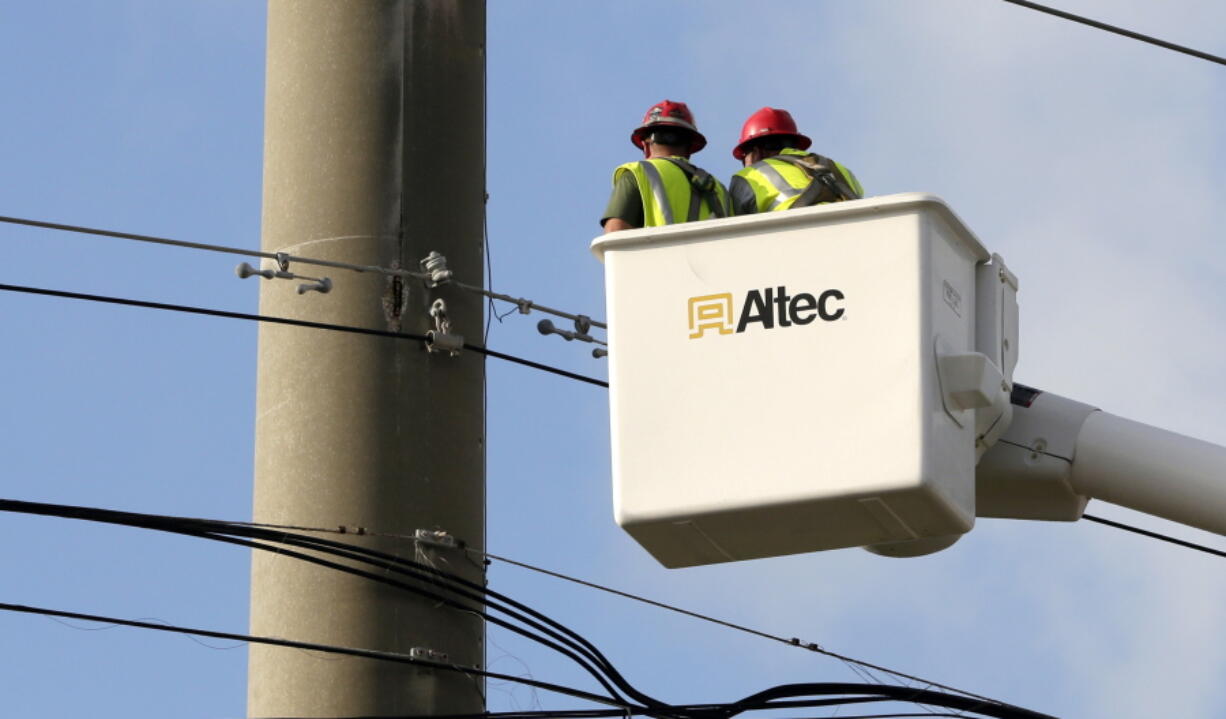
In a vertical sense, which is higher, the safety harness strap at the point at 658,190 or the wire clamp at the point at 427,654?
the safety harness strap at the point at 658,190

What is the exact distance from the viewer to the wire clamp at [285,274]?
793 cm

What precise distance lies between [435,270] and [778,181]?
1293 mm

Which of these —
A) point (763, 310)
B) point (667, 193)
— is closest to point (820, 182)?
point (667, 193)

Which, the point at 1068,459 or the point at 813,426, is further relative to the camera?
the point at 1068,459

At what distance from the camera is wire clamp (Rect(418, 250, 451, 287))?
8031mm

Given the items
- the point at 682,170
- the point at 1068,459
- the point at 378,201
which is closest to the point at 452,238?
the point at 378,201

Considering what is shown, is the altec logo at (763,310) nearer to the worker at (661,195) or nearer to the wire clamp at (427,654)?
the worker at (661,195)

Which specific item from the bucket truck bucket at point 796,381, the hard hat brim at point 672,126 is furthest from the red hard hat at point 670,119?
the bucket truck bucket at point 796,381

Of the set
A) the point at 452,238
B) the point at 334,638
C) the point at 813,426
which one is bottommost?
the point at 334,638

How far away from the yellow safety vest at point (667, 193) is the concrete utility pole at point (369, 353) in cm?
56

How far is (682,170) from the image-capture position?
876cm

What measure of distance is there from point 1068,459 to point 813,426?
107 cm

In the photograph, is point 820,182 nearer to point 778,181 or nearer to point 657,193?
point 778,181

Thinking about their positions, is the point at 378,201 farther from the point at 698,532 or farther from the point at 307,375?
the point at 698,532
